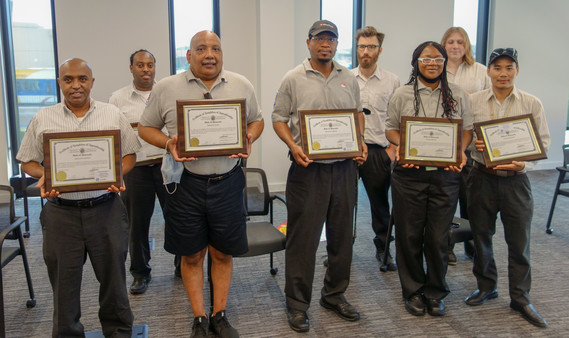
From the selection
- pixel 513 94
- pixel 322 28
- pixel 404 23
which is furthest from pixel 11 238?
pixel 404 23

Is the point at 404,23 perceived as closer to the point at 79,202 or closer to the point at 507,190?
the point at 507,190

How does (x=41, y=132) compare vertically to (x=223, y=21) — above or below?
below

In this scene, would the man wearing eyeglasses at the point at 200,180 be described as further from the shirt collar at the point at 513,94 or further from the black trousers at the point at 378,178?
the shirt collar at the point at 513,94

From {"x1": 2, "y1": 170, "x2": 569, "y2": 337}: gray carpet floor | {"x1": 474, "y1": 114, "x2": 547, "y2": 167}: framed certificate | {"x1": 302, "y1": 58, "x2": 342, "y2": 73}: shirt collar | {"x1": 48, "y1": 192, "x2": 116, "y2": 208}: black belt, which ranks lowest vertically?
{"x1": 2, "y1": 170, "x2": 569, "y2": 337}: gray carpet floor

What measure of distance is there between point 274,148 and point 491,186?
354 cm

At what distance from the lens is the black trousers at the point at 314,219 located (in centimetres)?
264

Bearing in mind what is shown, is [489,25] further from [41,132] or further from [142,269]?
[41,132]

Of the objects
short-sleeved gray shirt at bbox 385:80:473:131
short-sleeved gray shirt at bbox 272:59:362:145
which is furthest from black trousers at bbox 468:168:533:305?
short-sleeved gray shirt at bbox 272:59:362:145

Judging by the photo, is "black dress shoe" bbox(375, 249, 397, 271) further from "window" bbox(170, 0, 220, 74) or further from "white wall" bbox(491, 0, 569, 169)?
"white wall" bbox(491, 0, 569, 169)

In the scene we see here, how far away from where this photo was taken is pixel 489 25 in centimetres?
688

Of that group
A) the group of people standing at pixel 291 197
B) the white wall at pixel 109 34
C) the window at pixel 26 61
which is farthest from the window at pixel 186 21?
the group of people standing at pixel 291 197

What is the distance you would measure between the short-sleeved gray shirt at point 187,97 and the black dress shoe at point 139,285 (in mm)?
1215

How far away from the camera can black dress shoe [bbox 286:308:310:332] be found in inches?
105

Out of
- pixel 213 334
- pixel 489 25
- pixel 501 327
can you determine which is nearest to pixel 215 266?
pixel 213 334
